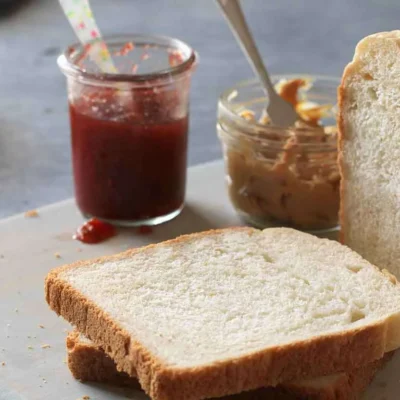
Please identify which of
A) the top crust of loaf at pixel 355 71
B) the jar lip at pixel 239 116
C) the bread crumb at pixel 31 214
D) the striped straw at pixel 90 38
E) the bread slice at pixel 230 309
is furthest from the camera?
the bread crumb at pixel 31 214

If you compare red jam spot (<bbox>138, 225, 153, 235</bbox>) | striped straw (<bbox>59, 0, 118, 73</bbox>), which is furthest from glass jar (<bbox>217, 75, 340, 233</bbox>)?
striped straw (<bbox>59, 0, 118, 73</bbox>)

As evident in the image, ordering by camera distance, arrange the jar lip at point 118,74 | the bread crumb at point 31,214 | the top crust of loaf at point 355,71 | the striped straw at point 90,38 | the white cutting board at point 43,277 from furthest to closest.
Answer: the bread crumb at point 31,214 → the striped straw at point 90,38 → the jar lip at point 118,74 → the top crust of loaf at point 355,71 → the white cutting board at point 43,277

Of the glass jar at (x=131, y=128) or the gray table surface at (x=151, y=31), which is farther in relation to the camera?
the gray table surface at (x=151, y=31)

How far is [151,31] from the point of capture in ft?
21.3

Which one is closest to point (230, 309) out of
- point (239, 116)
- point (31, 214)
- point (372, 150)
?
point (372, 150)

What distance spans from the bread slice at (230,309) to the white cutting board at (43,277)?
164 millimetres

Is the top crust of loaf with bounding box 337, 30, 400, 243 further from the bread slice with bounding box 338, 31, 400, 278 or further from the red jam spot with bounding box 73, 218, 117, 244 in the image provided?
the red jam spot with bounding box 73, 218, 117, 244

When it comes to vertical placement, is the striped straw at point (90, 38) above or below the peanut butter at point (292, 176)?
above

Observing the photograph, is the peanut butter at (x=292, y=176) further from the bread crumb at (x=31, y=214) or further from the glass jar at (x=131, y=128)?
the bread crumb at (x=31, y=214)

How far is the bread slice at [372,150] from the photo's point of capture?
3068mm

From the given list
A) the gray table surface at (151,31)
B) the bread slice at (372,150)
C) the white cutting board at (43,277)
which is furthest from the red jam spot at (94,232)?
the bread slice at (372,150)

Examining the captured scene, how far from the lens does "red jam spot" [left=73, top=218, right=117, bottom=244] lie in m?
3.59

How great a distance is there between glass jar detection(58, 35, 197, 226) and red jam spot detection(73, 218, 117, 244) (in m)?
0.07

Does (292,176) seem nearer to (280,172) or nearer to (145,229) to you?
(280,172)
